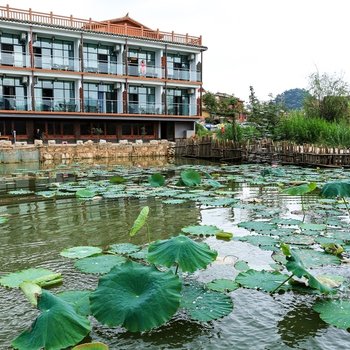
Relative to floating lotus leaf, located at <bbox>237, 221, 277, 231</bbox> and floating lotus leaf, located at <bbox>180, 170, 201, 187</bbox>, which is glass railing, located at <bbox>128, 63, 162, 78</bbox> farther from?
floating lotus leaf, located at <bbox>237, 221, 277, 231</bbox>

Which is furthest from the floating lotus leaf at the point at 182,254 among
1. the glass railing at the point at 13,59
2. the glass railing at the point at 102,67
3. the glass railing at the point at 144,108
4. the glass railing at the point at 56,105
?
the glass railing at the point at 144,108

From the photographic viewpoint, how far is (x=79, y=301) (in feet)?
10.4

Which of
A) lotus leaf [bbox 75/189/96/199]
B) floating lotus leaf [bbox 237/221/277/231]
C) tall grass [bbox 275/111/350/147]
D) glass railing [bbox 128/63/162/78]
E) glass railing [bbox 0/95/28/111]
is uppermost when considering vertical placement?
glass railing [bbox 128/63/162/78]

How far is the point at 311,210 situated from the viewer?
Answer: 7090mm

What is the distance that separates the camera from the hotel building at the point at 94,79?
27.0 meters

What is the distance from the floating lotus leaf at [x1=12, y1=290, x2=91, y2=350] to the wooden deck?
1337 cm

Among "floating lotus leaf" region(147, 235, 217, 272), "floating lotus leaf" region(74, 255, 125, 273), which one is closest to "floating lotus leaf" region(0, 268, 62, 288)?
"floating lotus leaf" region(74, 255, 125, 273)

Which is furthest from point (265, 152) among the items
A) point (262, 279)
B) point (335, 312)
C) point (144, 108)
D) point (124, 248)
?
point (144, 108)

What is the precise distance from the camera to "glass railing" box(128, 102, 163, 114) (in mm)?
30688

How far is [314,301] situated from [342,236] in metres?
1.96

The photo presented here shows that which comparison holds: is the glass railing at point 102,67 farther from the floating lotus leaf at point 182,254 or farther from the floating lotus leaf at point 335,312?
the floating lotus leaf at point 335,312

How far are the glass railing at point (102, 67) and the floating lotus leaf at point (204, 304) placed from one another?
27728 mm

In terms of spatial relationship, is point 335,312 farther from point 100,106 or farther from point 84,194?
point 100,106

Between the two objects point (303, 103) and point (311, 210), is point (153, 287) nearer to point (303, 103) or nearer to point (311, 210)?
point (311, 210)
